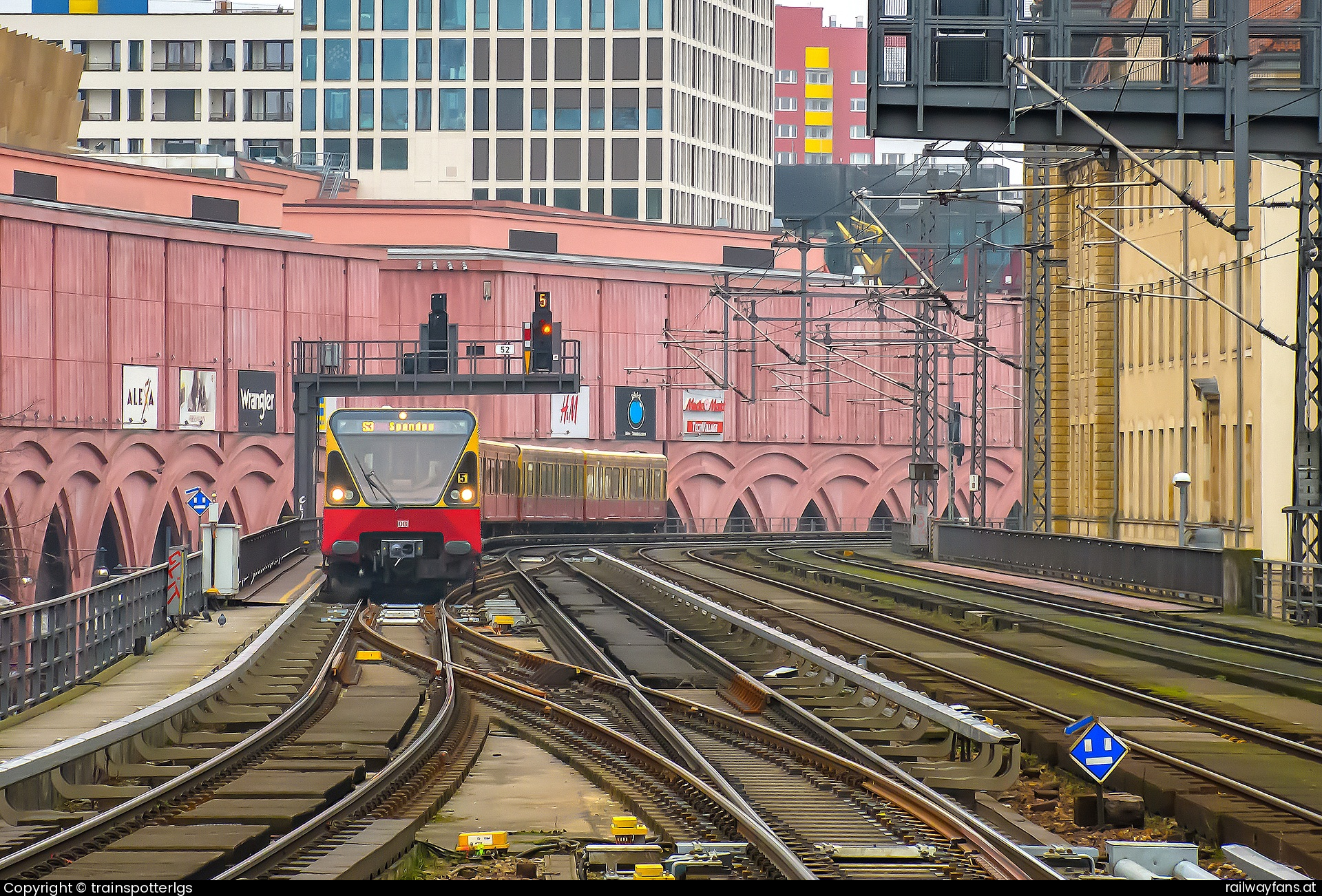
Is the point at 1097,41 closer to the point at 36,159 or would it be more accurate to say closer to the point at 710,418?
the point at 36,159

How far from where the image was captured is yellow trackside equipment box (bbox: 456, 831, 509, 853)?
10.1 m

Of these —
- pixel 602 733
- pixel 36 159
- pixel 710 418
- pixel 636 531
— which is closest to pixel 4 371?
pixel 36 159

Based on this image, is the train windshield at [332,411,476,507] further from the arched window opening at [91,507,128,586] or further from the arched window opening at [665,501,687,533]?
the arched window opening at [665,501,687,533]

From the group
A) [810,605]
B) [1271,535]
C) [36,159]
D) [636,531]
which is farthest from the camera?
[636,531]

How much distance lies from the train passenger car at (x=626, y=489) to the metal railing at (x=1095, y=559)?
65.8 feet

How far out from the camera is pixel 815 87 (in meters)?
171

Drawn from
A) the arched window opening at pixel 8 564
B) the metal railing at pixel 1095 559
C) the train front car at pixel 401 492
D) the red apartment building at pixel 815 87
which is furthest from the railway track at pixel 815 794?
the red apartment building at pixel 815 87

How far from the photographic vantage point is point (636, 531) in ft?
245

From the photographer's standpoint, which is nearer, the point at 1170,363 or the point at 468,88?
the point at 1170,363

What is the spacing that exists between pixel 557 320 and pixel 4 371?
1054 inches

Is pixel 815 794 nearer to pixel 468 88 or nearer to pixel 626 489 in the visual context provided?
pixel 626 489

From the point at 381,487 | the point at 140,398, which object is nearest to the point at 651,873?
the point at 381,487

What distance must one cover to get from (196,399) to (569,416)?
17.6m

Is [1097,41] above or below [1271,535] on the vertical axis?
above
